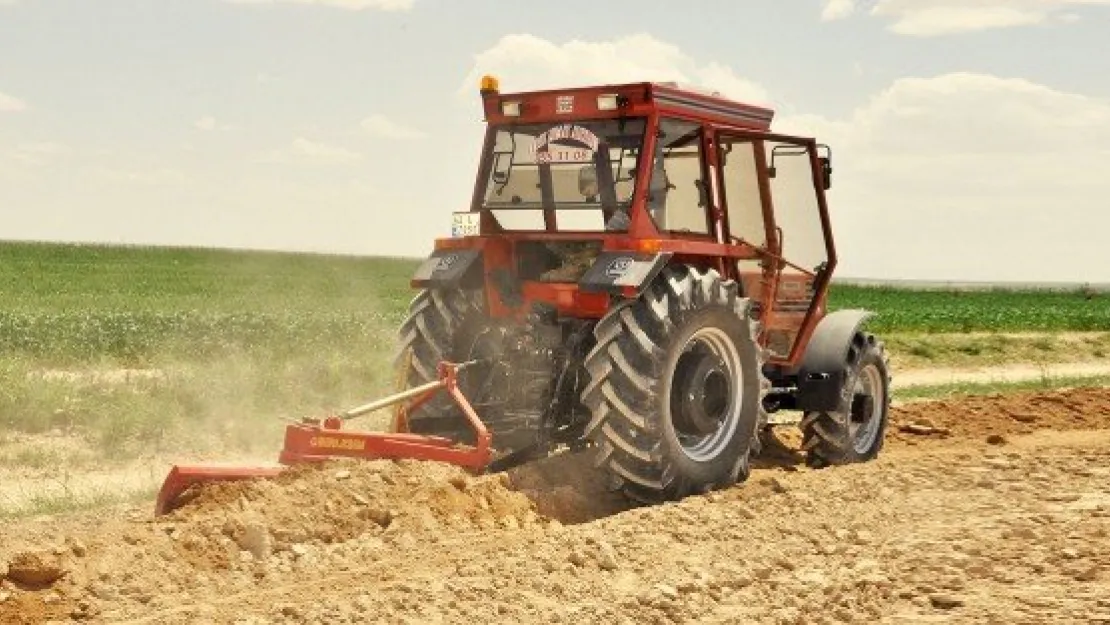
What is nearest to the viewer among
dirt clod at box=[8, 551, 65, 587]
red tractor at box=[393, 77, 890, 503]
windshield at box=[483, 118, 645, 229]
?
dirt clod at box=[8, 551, 65, 587]

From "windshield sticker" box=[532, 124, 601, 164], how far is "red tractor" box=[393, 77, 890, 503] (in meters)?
0.01

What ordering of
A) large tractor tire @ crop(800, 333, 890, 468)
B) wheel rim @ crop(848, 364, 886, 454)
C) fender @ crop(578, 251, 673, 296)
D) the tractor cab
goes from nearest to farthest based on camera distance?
fender @ crop(578, 251, 673, 296), the tractor cab, large tractor tire @ crop(800, 333, 890, 468), wheel rim @ crop(848, 364, 886, 454)

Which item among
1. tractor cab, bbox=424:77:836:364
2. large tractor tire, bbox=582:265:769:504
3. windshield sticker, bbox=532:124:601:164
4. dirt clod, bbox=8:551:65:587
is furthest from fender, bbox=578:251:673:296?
dirt clod, bbox=8:551:65:587

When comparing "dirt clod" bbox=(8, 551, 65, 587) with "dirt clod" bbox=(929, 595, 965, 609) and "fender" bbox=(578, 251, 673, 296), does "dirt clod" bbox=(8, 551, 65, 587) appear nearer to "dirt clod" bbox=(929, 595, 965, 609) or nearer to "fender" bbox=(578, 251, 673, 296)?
A: "fender" bbox=(578, 251, 673, 296)

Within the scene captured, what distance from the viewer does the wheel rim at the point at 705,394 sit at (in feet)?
26.8

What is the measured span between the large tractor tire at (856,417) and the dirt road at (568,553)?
1.41 m

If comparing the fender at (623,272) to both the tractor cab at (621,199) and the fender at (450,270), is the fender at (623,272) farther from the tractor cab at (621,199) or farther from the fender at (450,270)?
the fender at (450,270)

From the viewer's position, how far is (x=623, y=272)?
757 cm

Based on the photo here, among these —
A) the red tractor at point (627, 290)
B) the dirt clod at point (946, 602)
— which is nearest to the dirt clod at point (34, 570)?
the red tractor at point (627, 290)

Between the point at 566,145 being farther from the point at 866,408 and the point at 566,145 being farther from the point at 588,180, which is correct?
the point at 866,408

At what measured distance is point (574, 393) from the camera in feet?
26.4

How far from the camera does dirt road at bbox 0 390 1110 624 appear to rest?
559cm

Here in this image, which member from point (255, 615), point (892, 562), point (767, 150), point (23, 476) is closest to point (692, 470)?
point (892, 562)

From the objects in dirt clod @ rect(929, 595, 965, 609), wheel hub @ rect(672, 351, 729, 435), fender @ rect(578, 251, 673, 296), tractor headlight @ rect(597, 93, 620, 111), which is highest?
tractor headlight @ rect(597, 93, 620, 111)
